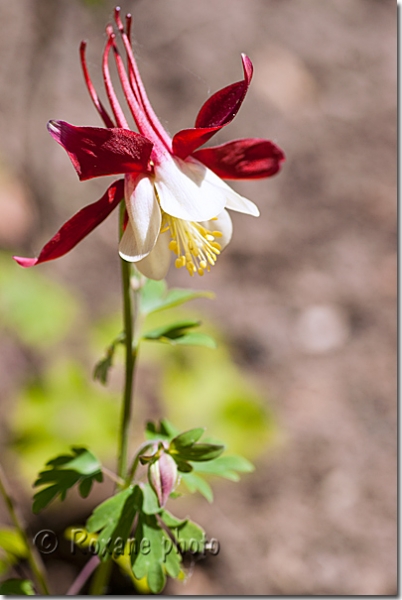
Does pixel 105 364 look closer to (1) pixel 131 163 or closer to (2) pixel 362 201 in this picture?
(1) pixel 131 163

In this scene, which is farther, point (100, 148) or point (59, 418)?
point (59, 418)

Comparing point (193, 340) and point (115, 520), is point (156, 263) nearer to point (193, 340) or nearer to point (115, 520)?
point (193, 340)

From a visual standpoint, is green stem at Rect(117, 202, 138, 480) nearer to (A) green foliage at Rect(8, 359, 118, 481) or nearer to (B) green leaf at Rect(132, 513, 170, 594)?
(B) green leaf at Rect(132, 513, 170, 594)

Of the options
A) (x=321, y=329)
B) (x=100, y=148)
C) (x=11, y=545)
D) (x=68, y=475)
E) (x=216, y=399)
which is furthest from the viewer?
(x=321, y=329)

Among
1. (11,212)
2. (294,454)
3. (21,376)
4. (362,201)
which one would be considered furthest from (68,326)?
(362,201)

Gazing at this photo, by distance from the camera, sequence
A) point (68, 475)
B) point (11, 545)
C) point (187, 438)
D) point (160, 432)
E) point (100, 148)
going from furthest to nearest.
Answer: point (11, 545) → point (160, 432) → point (68, 475) → point (187, 438) → point (100, 148)

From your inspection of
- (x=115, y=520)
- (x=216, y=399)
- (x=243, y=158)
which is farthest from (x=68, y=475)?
(x=216, y=399)

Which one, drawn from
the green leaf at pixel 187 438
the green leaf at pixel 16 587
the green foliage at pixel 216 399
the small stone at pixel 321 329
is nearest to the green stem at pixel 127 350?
the green leaf at pixel 187 438

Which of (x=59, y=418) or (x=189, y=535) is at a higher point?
(x=189, y=535)
